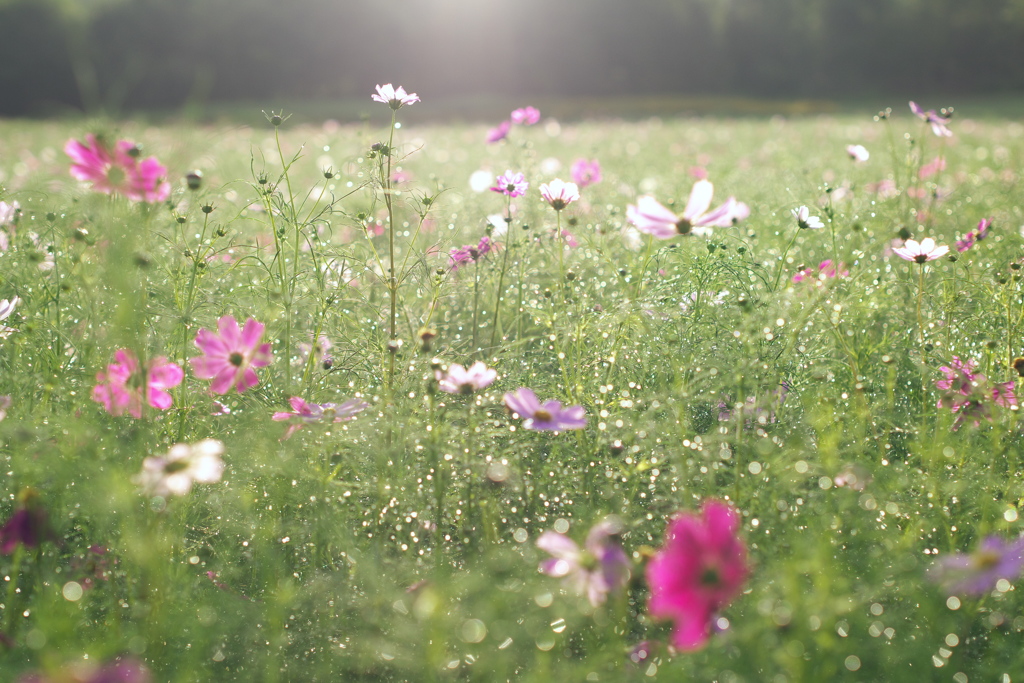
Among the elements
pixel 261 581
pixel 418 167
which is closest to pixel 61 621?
pixel 261 581

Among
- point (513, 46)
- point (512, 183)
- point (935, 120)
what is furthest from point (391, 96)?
point (513, 46)

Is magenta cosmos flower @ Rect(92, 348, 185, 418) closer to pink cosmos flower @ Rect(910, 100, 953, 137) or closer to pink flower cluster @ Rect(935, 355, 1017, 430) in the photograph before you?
pink flower cluster @ Rect(935, 355, 1017, 430)

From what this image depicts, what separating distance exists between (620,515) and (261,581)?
522 millimetres

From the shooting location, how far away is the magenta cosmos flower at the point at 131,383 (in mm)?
1009

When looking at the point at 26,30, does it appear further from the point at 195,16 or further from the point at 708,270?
the point at 708,270

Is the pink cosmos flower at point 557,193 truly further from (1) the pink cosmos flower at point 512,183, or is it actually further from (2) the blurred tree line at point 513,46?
(2) the blurred tree line at point 513,46

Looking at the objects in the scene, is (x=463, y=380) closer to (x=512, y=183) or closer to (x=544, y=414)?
(x=544, y=414)

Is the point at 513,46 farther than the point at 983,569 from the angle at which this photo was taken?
Yes

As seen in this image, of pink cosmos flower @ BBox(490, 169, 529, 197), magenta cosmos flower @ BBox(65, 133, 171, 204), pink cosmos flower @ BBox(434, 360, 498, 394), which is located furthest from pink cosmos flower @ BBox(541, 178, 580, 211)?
magenta cosmos flower @ BBox(65, 133, 171, 204)

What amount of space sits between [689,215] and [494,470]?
1.62 ft

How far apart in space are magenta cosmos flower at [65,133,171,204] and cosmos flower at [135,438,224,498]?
1.16 ft

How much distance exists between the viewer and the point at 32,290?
1540 millimetres

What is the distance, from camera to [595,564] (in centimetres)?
79

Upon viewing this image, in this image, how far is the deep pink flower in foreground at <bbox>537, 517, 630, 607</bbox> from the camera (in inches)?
30.6
